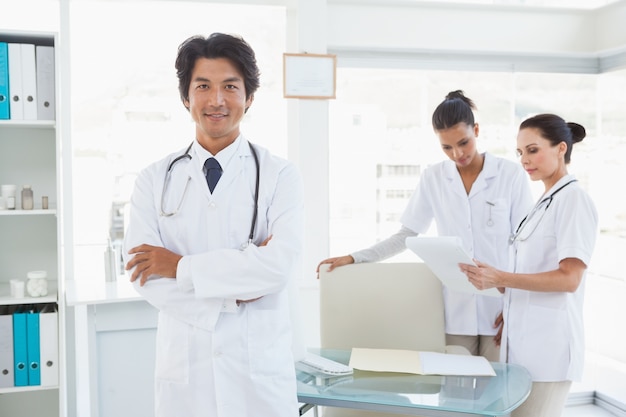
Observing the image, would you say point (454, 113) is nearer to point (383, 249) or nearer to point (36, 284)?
point (383, 249)

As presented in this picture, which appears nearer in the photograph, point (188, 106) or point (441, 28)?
point (188, 106)

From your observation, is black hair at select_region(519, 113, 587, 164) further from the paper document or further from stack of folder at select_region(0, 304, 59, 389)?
stack of folder at select_region(0, 304, 59, 389)

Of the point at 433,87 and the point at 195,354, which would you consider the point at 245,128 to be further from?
the point at 195,354

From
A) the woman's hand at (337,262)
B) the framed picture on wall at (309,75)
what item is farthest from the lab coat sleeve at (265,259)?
the framed picture on wall at (309,75)

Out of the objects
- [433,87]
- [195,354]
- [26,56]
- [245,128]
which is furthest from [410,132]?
[195,354]

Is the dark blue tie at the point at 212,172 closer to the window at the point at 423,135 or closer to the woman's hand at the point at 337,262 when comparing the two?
the woman's hand at the point at 337,262

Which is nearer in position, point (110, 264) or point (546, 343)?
point (546, 343)

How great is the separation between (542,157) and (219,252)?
1.07m

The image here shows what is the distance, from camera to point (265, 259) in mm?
1594

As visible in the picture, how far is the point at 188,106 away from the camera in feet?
5.60

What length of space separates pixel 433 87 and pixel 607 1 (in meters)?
1.06

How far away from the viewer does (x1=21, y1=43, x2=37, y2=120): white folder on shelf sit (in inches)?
101

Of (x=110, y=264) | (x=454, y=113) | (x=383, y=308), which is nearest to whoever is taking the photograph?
(x=454, y=113)

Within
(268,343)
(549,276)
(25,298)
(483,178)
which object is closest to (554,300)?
(549,276)
